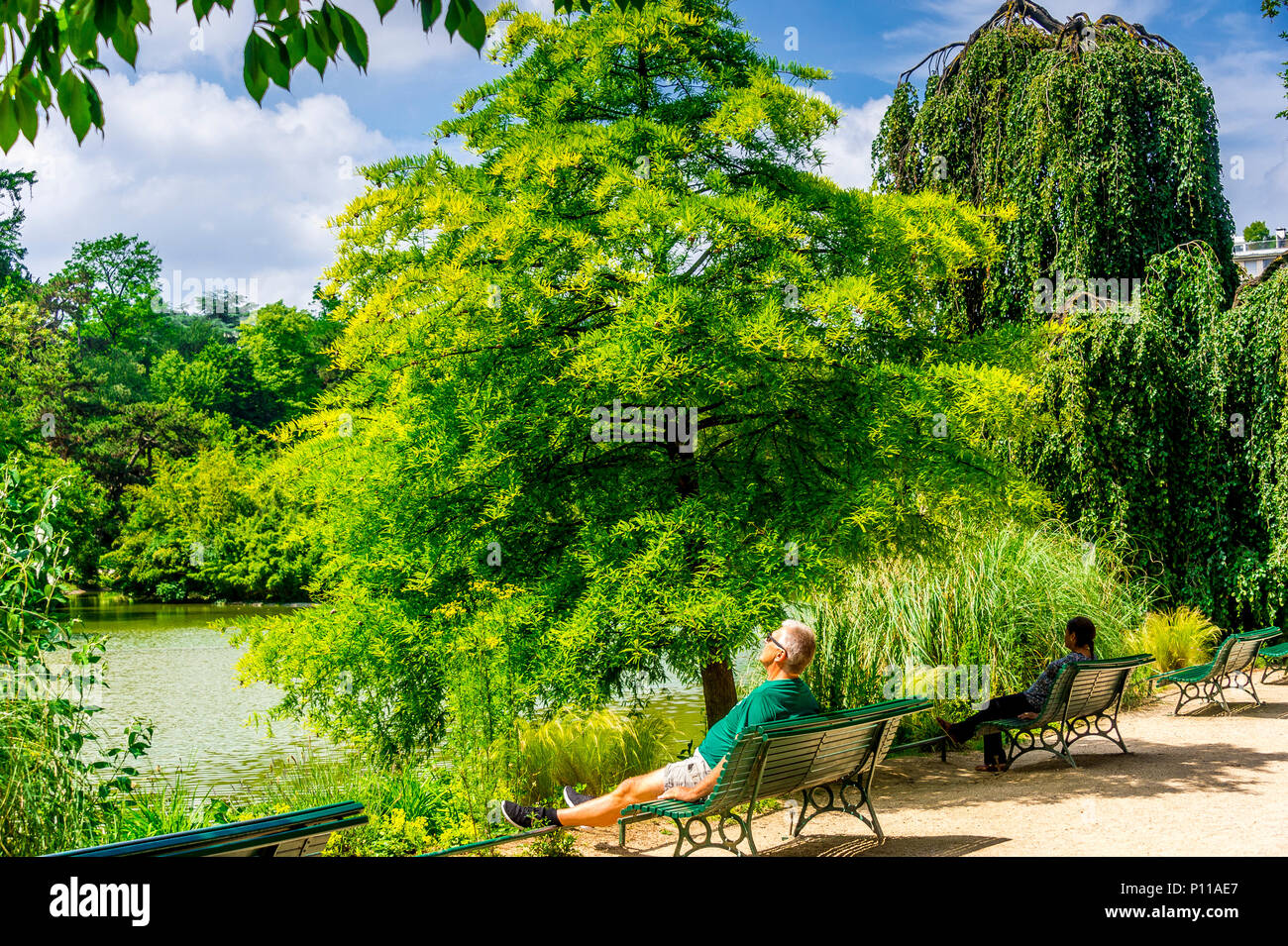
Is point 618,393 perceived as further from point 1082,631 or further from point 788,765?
point 1082,631

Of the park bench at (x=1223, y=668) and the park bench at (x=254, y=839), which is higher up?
the park bench at (x=254, y=839)

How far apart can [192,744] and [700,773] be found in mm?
8663

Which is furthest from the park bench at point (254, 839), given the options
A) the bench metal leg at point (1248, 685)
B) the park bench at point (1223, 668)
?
the bench metal leg at point (1248, 685)

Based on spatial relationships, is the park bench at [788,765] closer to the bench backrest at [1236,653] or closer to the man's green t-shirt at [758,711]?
the man's green t-shirt at [758,711]

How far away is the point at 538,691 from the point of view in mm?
6160

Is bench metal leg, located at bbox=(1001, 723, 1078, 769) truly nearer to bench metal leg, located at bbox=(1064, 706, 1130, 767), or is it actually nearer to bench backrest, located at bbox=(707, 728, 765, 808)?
bench metal leg, located at bbox=(1064, 706, 1130, 767)

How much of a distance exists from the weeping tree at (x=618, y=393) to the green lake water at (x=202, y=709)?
167 centimetres

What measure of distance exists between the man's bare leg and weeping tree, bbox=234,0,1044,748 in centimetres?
86

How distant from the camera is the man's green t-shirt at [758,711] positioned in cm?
519

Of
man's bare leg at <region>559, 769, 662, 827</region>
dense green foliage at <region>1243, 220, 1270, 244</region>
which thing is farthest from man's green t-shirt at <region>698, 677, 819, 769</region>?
dense green foliage at <region>1243, 220, 1270, 244</region>

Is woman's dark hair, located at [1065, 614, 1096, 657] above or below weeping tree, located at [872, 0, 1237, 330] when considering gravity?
below

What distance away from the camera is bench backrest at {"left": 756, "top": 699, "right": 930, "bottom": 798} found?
478cm
